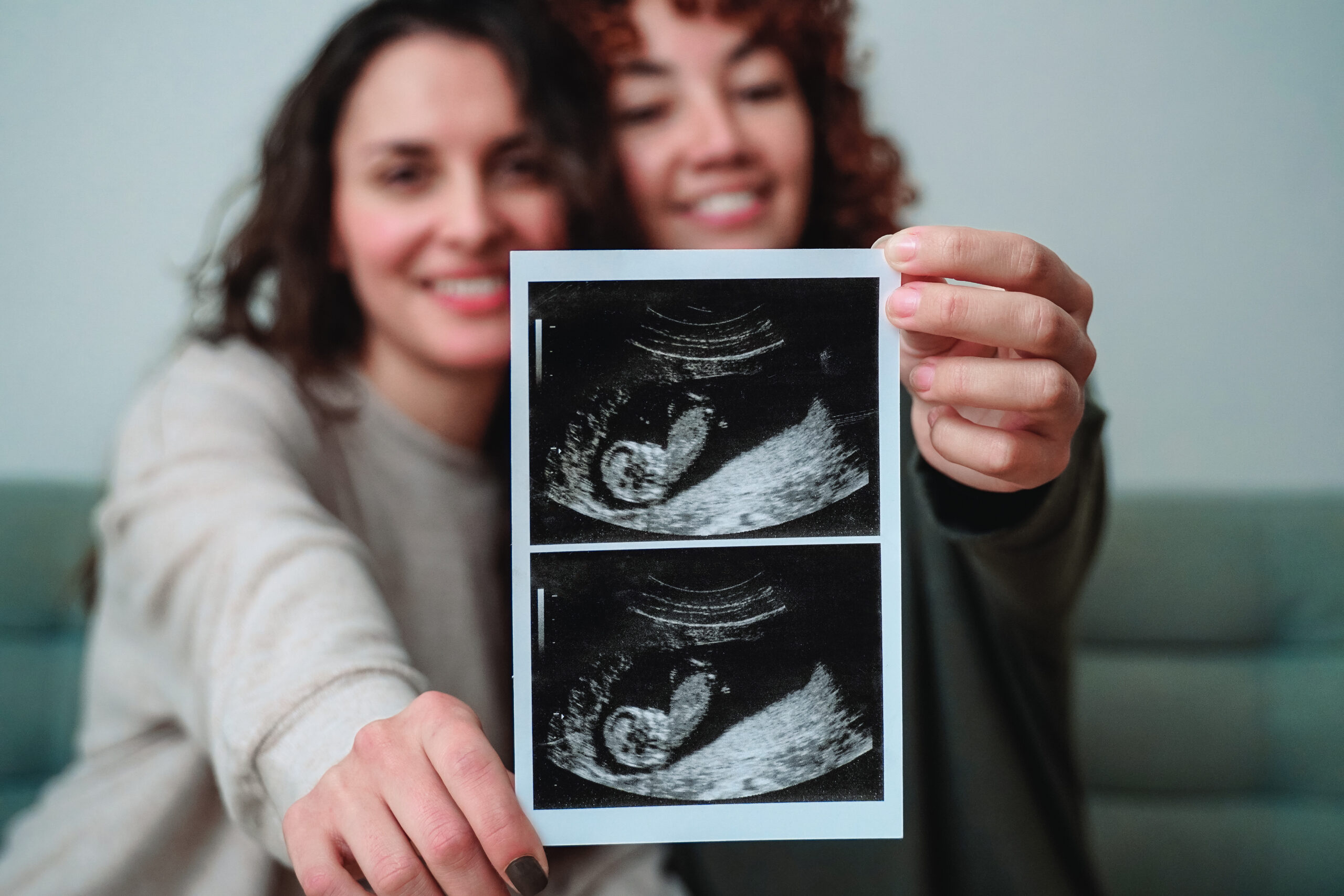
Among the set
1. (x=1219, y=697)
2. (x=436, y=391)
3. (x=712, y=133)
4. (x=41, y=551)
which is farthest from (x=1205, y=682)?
(x=41, y=551)

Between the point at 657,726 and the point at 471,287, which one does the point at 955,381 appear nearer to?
the point at 657,726

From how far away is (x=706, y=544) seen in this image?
1.73ft

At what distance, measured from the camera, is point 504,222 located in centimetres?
91

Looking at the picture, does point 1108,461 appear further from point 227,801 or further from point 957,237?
point 227,801

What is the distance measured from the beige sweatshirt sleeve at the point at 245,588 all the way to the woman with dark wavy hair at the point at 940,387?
408 millimetres

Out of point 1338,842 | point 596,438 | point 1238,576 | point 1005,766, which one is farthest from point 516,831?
point 1338,842

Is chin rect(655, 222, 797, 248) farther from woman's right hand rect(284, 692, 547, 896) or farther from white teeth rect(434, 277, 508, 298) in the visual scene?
woman's right hand rect(284, 692, 547, 896)

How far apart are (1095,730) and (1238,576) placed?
286 mm

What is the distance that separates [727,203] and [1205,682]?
92 centimetres

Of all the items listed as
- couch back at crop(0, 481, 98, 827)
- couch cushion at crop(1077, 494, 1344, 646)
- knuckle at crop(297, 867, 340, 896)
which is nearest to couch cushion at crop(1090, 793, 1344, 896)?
couch cushion at crop(1077, 494, 1344, 646)

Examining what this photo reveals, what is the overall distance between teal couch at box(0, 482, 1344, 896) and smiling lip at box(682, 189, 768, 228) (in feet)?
2.20

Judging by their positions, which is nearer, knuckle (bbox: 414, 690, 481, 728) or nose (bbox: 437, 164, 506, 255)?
knuckle (bbox: 414, 690, 481, 728)

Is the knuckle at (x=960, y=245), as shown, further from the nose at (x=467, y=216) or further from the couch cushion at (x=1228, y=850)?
the couch cushion at (x=1228, y=850)

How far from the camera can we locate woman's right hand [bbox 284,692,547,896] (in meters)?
0.46
